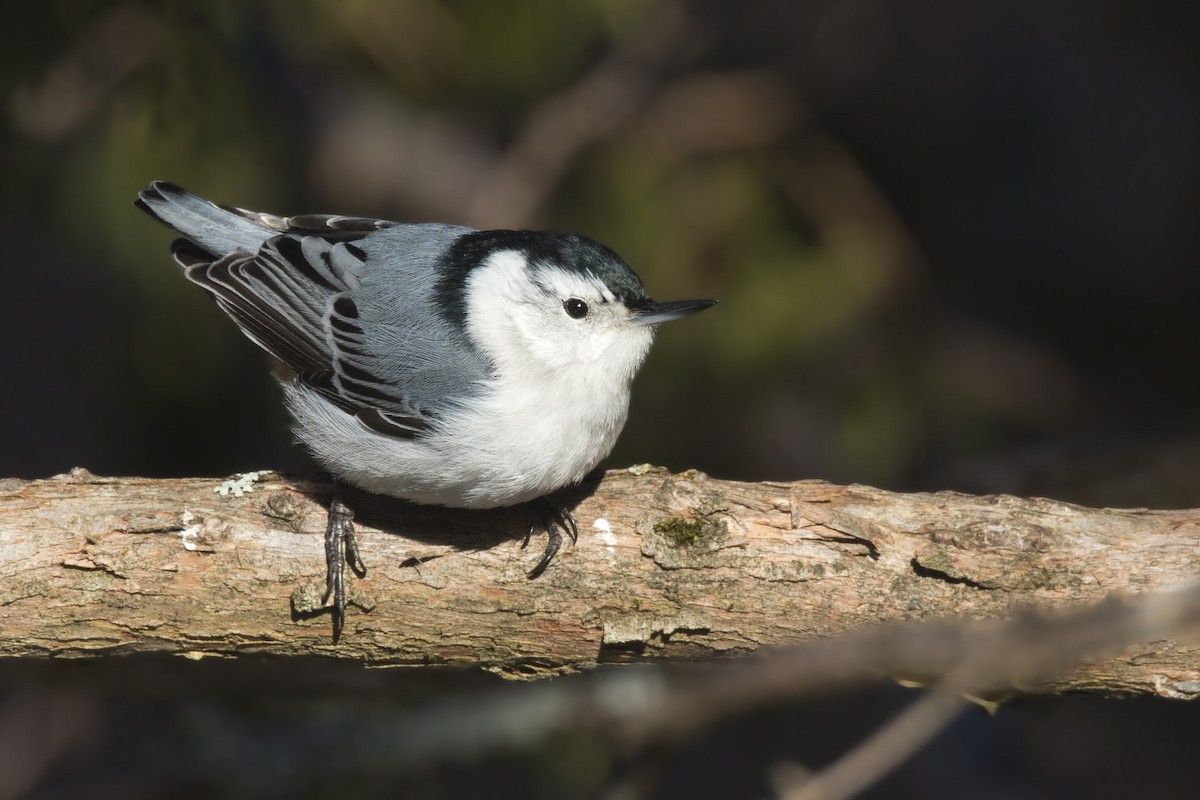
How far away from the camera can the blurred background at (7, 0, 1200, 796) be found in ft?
10.8

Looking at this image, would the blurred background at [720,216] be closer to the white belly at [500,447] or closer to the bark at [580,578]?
the bark at [580,578]

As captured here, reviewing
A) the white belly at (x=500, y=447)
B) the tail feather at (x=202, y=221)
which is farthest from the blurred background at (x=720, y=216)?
the white belly at (x=500, y=447)

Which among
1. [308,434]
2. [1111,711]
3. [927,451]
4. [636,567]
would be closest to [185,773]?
[308,434]

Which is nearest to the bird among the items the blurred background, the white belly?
the white belly

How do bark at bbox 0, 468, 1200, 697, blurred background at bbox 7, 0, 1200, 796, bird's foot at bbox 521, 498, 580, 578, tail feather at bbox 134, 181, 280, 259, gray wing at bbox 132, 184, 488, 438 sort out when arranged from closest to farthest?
bark at bbox 0, 468, 1200, 697 < bird's foot at bbox 521, 498, 580, 578 < gray wing at bbox 132, 184, 488, 438 < tail feather at bbox 134, 181, 280, 259 < blurred background at bbox 7, 0, 1200, 796

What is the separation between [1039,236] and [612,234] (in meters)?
2.28

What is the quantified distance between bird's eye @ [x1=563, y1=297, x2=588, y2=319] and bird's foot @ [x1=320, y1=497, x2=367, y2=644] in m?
0.65

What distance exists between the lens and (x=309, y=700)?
3.24 m

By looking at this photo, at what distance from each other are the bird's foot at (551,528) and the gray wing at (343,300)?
32cm

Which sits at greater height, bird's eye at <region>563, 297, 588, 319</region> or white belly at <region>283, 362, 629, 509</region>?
bird's eye at <region>563, 297, 588, 319</region>

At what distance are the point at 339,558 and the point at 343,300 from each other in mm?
654

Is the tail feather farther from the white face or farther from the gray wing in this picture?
the white face

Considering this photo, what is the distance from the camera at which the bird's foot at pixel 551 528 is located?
2.41m

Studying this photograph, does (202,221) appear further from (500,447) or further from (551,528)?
(551,528)
